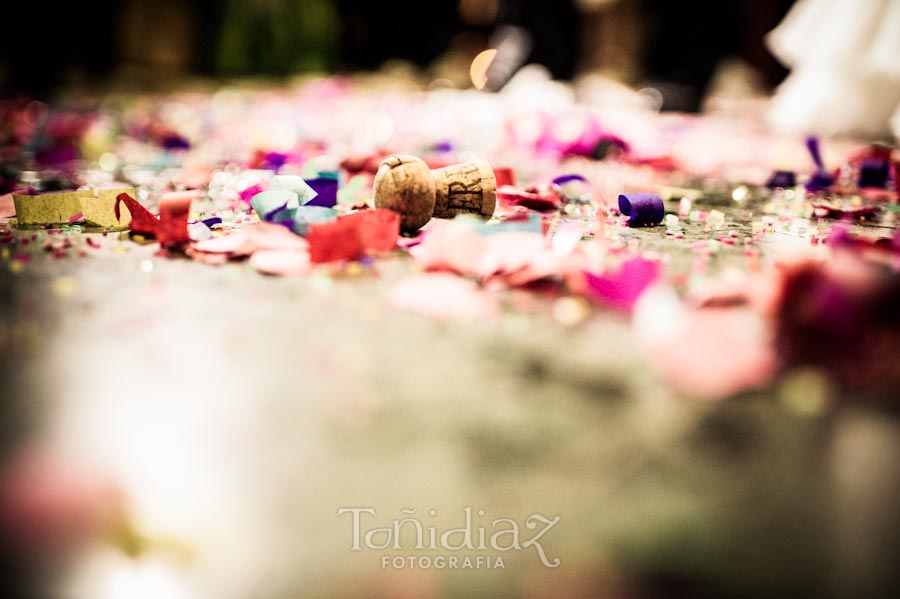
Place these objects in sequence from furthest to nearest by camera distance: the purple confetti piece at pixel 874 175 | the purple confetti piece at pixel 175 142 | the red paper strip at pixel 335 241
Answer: the purple confetti piece at pixel 175 142
the purple confetti piece at pixel 874 175
the red paper strip at pixel 335 241

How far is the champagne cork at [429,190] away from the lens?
3.21ft

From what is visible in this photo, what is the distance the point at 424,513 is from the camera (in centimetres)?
45

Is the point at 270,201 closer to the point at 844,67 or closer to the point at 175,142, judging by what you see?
the point at 175,142

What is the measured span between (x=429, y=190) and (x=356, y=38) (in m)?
6.13

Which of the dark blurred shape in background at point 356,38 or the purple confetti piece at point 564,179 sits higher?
the dark blurred shape in background at point 356,38

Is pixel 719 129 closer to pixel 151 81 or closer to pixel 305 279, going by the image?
pixel 305 279

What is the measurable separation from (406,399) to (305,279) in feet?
1.03

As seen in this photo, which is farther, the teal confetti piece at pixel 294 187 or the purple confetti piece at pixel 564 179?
the purple confetti piece at pixel 564 179

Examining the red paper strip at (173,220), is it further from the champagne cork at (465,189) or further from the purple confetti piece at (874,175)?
the purple confetti piece at (874,175)

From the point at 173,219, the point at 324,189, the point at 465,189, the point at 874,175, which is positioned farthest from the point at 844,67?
the point at 173,219

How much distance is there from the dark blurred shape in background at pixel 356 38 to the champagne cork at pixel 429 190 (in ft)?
8.52

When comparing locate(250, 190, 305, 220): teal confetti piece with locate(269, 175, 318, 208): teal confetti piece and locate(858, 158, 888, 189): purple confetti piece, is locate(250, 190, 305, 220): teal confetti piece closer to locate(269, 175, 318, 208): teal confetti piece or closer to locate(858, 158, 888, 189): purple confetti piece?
locate(269, 175, 318, 208): teal confetti piece

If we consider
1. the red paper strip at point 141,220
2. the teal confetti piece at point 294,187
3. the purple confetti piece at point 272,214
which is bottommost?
the red paper strip at point 141,220
